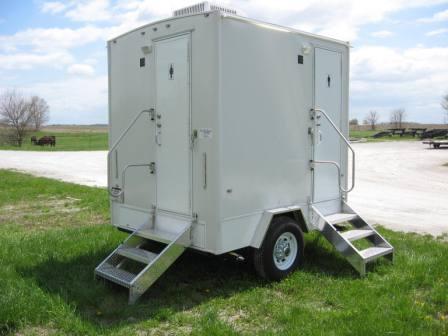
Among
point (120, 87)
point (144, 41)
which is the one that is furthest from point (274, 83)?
point (120, 87)

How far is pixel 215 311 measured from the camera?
476 cm

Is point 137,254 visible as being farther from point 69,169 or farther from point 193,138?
point 69,169

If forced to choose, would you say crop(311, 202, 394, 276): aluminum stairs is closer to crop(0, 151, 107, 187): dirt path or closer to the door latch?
the door latch

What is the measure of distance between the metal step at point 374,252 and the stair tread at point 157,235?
2247 mm

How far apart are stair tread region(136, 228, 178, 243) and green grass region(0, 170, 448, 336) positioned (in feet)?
1.75

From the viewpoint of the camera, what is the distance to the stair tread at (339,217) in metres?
6.33

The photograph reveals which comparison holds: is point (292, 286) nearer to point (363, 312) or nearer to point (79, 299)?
point (363, 312)

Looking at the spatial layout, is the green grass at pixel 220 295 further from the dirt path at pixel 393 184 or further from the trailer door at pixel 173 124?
the dirt path at pixel 393 184

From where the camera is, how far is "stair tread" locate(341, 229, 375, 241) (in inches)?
241

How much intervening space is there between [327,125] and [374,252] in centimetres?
174

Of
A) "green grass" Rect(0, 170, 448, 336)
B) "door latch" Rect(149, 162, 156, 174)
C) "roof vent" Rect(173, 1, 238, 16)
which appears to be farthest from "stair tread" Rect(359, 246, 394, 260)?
"roof vent" Rect(173, 1, 238, 16)

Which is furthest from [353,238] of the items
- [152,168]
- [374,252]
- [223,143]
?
[152,168]

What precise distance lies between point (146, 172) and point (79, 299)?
5.43 feet

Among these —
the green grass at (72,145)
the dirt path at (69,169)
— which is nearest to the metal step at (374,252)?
the dirt path at (69,169)
